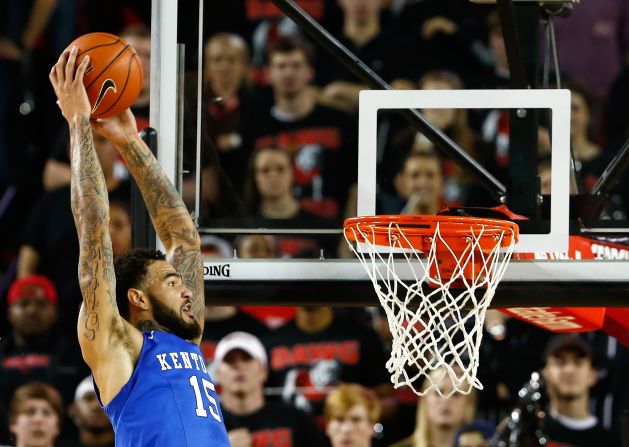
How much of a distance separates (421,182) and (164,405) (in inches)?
A: 130

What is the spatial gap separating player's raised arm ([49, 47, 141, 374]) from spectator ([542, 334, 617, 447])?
305cm

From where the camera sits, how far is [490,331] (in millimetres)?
6398

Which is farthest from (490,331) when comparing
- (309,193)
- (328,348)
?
(309,193)

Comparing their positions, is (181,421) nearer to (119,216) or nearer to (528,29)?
(528,29)

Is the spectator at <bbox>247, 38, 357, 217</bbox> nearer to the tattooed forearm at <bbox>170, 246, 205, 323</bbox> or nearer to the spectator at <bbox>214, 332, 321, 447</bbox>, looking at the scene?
the spectator at <bbox>214, 332, 321, 447</bbox>

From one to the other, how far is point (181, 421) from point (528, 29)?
188 cm

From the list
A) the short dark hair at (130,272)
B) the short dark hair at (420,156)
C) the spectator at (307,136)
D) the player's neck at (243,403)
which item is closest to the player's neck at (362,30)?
the spectator at (307,136)

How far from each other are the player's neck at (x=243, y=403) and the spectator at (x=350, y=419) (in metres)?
0.35

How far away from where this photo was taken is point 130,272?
3.82 meters

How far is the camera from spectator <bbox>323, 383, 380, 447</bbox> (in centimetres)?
614

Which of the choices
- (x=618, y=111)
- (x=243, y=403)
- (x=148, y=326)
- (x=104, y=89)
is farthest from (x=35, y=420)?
(x=618, y=111)

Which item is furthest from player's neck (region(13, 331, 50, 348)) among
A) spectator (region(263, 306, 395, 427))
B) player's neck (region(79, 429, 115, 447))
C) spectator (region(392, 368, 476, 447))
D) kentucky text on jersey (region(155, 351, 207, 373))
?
kentucky text on jersey (region(155, 351, 207, 373))

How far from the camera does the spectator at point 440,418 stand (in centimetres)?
617

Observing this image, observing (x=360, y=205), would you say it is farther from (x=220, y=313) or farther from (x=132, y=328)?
(x=220, y=313)
